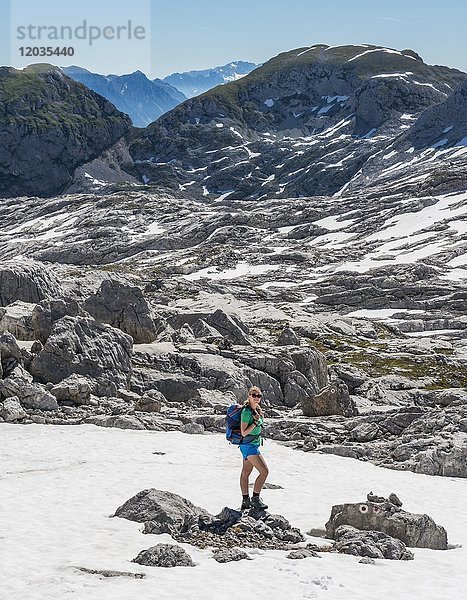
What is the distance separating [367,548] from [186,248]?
154354 mm

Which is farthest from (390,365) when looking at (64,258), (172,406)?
(64,258)

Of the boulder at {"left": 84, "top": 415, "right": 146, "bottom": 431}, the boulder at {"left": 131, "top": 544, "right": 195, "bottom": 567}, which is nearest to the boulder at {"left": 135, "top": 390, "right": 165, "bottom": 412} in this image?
the boulder at {"left": 84, "top": 415, "right": 146, "bottom": 431}

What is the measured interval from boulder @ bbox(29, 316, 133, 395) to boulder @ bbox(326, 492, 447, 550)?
2213 centimetres

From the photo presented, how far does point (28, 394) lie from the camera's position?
1312 inches

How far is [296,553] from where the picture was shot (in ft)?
47.3

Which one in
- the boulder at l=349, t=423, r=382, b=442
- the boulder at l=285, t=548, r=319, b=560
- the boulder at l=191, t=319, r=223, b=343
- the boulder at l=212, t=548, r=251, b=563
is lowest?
the boulder at l=349, t=423, r=382, b=442

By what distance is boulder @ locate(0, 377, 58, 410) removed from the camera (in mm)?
33125

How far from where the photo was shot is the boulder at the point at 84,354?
36438 mm

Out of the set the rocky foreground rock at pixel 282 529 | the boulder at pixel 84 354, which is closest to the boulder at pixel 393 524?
the rocky foreground rock at pixel 282 529

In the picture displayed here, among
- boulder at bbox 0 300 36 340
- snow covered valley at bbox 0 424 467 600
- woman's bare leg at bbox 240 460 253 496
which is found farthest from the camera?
boulder at bbox 0 300 36 340

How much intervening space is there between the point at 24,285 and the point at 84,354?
60.3ft

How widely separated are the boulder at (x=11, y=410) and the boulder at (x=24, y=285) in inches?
836

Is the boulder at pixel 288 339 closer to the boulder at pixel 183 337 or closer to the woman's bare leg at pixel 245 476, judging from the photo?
the boulder at pixel 183 337

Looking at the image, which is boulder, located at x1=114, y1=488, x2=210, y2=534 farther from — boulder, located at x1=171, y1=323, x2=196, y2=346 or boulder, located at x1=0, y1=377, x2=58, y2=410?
boulder, located at x1=171, y1=323, x2=196, y2=346
